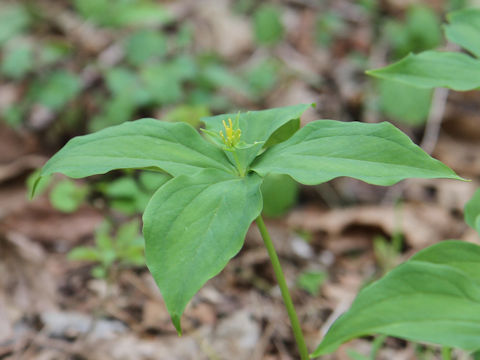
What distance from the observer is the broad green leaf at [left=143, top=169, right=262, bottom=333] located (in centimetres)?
89

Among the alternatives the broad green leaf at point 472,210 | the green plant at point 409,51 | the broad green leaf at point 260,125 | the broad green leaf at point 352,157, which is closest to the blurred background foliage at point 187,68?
the green plant at point 409,51

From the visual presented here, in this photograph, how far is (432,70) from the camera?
1305mm

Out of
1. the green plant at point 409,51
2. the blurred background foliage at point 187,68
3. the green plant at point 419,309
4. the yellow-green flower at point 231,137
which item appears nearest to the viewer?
the green plant at point 419,309

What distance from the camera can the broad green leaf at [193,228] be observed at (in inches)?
34.9

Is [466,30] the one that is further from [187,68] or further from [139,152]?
[187,68]

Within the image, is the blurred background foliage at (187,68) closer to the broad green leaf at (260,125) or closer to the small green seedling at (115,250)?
the small green seedling at (115,250)

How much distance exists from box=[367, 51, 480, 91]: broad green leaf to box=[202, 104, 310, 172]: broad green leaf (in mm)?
225

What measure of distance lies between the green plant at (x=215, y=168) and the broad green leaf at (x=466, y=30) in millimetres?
489

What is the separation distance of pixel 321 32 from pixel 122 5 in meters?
1.66

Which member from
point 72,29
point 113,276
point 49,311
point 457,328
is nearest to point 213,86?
point 72,29

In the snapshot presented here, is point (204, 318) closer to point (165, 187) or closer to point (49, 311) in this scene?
point (49, 311)

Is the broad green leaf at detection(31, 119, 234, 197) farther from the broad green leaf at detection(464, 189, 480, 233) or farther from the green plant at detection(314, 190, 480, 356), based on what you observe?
the broad green leaf at detection(464, 189, 480, 233)

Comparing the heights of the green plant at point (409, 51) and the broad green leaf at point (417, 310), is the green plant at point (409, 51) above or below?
below

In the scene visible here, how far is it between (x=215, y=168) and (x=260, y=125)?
0.69ft
